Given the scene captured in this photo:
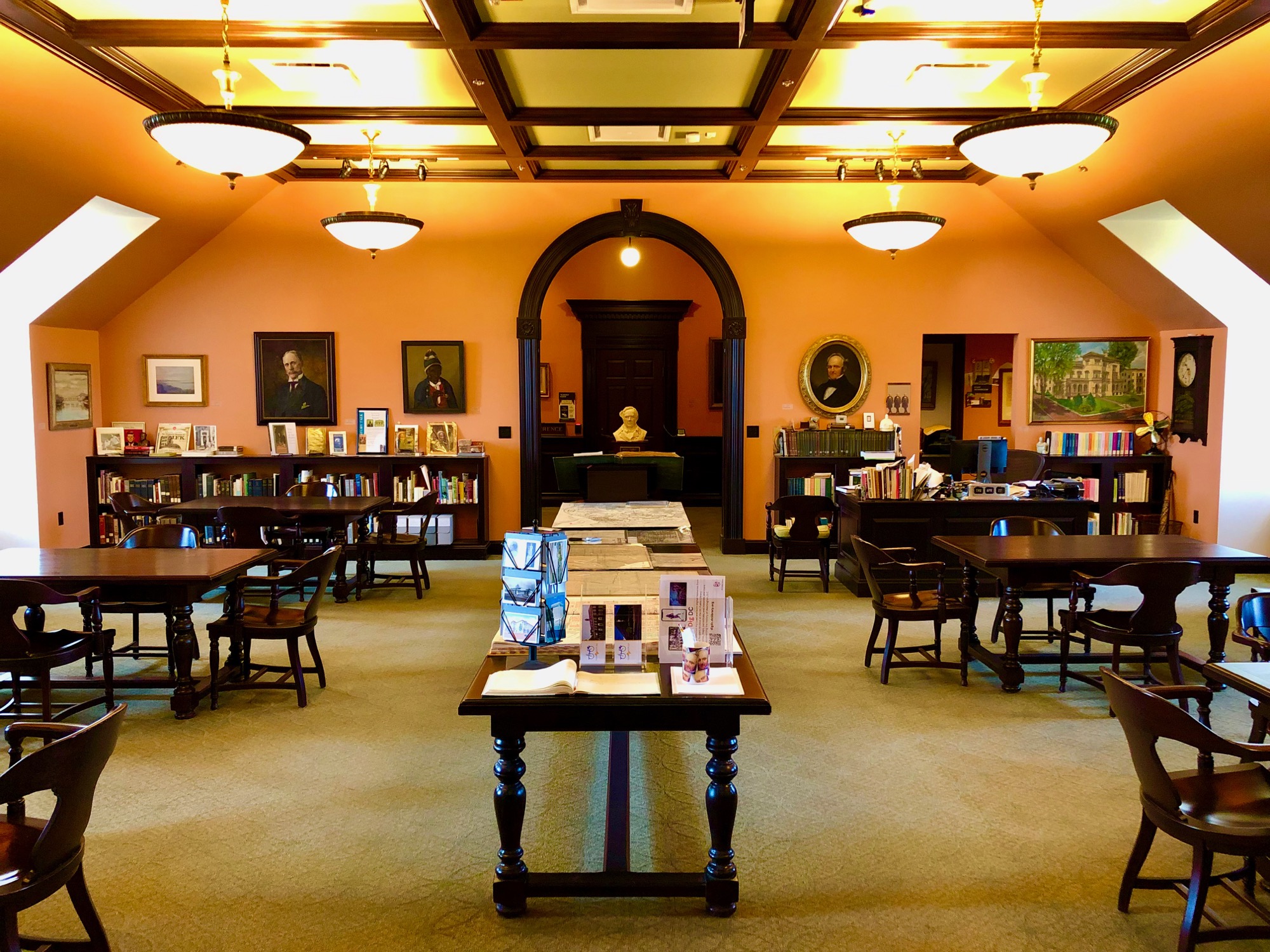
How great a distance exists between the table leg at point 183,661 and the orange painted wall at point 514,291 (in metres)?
5.47

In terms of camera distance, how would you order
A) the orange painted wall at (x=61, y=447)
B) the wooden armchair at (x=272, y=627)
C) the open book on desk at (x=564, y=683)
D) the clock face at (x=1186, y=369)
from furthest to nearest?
the clock face at (x=1186, y=369), the orange painted wall at (x=61, y=447), the wooden armchair at (x=272, y=627), the open book on desk at (x=564, y=683)

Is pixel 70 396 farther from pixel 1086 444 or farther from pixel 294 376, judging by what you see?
pixel 1086 444

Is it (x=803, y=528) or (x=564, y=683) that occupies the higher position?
(x=564, y=683)

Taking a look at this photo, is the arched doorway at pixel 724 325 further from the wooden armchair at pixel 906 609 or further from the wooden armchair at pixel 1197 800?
the wooden armchair at pixel 1197 800

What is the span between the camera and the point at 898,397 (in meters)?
10.4

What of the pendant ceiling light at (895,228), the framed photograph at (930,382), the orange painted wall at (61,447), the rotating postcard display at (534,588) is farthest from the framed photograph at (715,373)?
the rotating postcard display at (534,588)

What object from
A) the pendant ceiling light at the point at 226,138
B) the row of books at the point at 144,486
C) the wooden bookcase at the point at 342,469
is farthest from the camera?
the wooden bookcase at the point at 342,469

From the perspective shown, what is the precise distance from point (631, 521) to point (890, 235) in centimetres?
395

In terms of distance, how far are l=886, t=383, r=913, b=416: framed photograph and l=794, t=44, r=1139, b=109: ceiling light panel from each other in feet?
11.9

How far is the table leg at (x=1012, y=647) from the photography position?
5602 millimetres

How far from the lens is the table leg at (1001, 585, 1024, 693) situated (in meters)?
5.60

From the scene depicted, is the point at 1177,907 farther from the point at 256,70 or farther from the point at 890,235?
the point at 256,70

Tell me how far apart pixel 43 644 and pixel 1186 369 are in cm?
1052

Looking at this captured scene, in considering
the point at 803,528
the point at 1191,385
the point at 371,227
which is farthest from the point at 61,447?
the point at 1191,385
